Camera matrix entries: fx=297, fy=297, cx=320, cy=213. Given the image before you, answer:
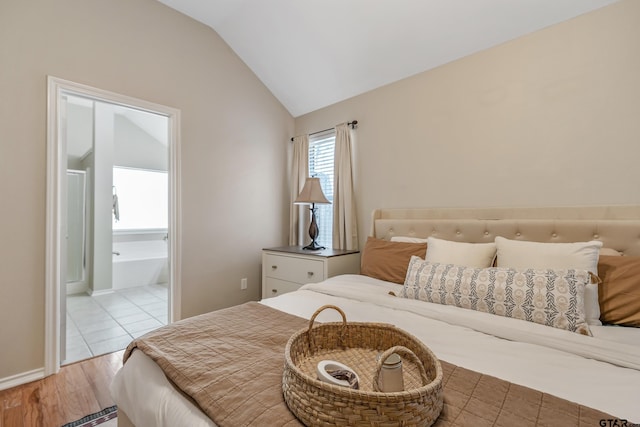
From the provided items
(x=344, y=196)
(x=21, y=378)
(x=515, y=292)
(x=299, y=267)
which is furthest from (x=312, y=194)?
(x=21, y=378)

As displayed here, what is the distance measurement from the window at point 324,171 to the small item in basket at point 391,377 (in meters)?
2.53

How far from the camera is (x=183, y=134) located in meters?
2.72

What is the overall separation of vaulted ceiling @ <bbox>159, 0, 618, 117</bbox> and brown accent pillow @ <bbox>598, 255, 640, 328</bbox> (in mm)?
1512

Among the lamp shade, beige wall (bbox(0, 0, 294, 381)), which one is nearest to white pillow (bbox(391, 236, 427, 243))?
the lamp shade

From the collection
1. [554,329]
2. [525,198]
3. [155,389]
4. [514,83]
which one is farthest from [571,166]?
[155,389]

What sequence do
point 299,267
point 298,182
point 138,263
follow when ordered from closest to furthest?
point 299,267, point 298,182, point 138,263

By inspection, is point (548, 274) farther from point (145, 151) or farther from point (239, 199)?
point (145, 151)

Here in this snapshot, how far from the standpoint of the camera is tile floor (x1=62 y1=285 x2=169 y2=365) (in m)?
2.46

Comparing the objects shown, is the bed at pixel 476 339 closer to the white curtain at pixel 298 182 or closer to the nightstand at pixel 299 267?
the nightstand at pixel 299 267

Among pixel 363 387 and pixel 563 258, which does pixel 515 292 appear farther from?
pixel 363 387

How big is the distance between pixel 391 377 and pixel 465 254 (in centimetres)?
125

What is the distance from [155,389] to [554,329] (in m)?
1.50

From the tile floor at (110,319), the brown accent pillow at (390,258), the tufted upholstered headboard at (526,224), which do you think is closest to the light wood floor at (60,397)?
the tile floor at (110,319)

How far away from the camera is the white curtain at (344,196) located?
2947 millimetres
